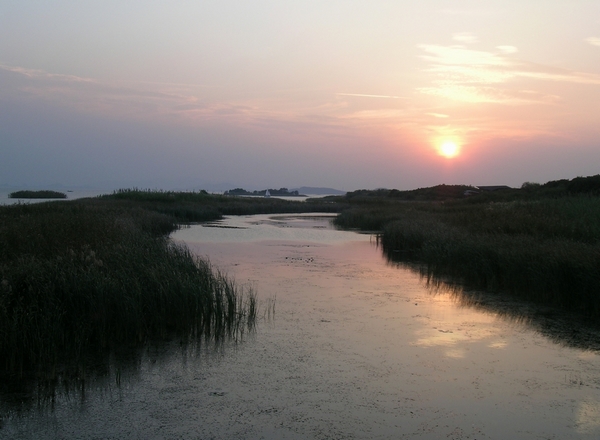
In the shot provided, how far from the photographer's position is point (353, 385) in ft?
20.2

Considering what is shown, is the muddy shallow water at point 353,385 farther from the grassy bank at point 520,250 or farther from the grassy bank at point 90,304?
the grassy bank at point 520,250

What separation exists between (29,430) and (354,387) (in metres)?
3.31

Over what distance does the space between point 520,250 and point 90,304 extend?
29.7 ft

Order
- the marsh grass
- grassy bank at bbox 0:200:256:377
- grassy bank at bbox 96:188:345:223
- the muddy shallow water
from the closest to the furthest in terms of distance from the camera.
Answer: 1. the muddy shallow water
2. grassy bank at bbox 0:200:256:377
3. the marsh grass
4. grassy bank at bbox 96:188:345:223

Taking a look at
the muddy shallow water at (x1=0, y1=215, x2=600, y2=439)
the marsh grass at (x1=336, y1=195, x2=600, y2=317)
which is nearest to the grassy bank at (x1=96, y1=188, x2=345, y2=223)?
the marsh grass at (x1=336, y1=195, x2=600, y2=317)

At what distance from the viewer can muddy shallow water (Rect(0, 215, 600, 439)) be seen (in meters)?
5.07

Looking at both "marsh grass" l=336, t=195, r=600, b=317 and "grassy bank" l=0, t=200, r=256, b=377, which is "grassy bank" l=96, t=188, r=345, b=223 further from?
"grassy bank" l=0, t=200, r=256, b=377

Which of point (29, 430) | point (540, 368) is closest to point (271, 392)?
point (29, 430)

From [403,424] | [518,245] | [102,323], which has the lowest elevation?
[403,424]

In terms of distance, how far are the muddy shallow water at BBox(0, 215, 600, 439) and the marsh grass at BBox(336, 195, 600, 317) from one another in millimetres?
1503

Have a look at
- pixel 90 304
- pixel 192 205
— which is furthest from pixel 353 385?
pixel 192 205

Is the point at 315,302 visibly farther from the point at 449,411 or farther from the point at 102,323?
the point at 449,411

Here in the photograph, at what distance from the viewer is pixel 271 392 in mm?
5930

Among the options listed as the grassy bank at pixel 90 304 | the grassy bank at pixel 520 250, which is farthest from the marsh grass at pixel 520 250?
the grassy bank at pixel 90 304
